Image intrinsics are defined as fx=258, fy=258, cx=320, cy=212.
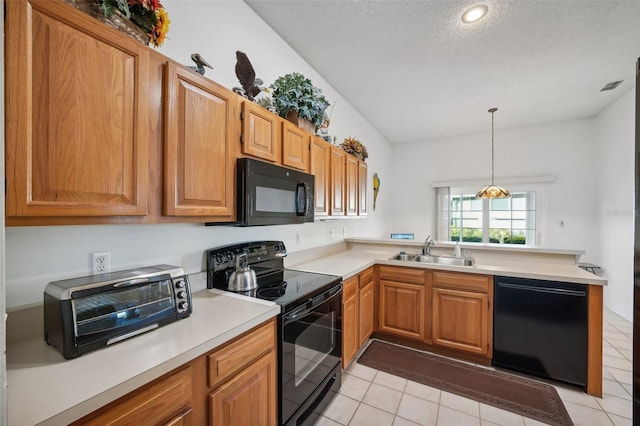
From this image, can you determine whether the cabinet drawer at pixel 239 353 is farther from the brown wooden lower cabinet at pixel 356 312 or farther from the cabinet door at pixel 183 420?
the brown wooden lower cabinet at pixel 356 312

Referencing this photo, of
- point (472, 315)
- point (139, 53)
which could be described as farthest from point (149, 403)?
point (472, 315)

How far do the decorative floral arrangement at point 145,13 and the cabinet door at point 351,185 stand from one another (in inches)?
72.0

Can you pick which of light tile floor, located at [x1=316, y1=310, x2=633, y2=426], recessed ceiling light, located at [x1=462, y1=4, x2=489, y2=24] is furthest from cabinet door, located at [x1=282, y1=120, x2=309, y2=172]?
light tile floor, located at [x1=316, y1=310, x2=633, y2=426]

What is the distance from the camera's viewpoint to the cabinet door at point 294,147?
173 centimetres

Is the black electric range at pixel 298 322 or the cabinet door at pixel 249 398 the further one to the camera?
the black electric range at pixel 298 322

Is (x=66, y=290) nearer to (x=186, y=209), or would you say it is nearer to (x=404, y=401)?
(x=186, y=209)

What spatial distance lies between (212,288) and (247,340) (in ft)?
1.90

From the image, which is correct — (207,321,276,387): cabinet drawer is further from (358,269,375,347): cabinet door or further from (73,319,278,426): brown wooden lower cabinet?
(358,269,375,347): cabinet door

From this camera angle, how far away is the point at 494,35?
2.16 m

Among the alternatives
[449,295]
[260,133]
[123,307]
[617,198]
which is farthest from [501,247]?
[123,307]

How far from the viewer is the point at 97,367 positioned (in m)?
0.78

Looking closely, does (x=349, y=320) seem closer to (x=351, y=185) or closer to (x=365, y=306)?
(x=365, y=306)

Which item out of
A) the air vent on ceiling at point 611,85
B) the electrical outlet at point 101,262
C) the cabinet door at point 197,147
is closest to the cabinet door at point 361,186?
the cabinet door at point 197,147

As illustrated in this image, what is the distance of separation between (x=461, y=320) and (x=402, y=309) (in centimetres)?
52
